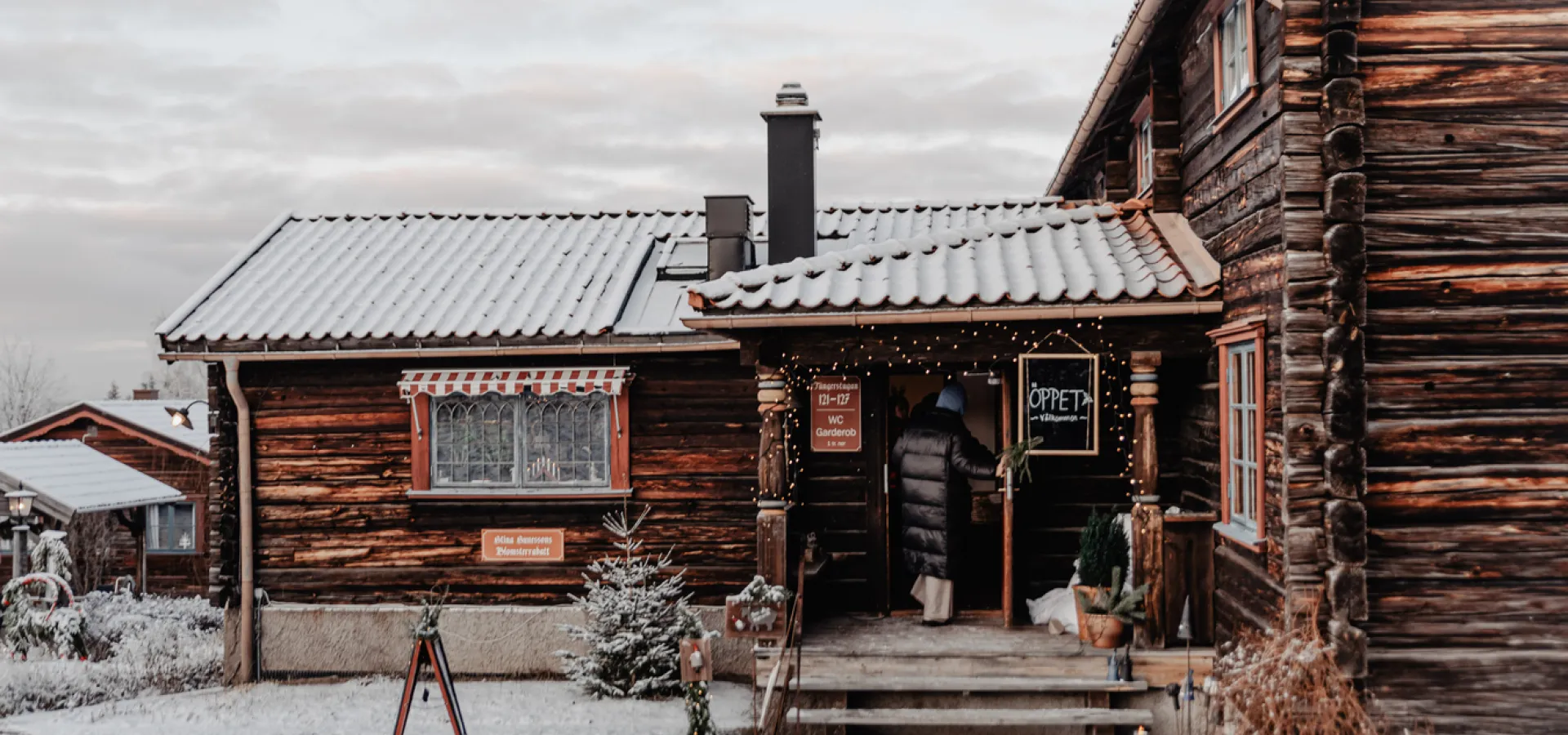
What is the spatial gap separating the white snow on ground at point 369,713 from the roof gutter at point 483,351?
318cm

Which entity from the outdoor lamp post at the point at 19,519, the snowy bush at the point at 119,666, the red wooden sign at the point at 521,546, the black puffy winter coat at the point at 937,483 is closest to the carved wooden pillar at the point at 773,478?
the black puffy winter coat at the point at 937,483

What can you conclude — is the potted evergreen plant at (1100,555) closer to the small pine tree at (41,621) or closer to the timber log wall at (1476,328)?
the timber log wall at (1476,328)

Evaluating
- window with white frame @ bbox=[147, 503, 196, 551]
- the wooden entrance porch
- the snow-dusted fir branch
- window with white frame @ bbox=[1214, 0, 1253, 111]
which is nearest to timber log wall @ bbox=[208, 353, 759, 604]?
the snow-dusted fir branch

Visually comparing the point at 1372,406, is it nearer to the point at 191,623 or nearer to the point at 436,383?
→ the point at 436,383

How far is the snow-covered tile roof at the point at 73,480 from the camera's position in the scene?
58.9 feet

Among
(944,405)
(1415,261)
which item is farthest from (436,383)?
(1415,261)

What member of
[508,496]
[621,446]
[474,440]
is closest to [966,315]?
[621,446]

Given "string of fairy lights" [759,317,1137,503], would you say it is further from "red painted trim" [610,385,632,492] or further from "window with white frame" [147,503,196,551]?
"window with white frame" [147,503,196,551]

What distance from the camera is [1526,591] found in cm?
733

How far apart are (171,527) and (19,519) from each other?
528 cm

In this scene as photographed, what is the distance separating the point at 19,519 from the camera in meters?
17.7

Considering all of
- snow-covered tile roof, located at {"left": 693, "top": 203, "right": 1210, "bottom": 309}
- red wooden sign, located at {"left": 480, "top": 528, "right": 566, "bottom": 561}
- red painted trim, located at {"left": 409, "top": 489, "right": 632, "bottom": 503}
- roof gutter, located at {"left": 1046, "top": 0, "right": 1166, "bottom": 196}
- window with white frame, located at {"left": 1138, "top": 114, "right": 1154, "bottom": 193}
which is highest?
roof gutter, located at {"left": 1046, "top": 0, "right": 1166, "bottom": 196}

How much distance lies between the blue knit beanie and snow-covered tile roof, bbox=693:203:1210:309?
1.03 meters

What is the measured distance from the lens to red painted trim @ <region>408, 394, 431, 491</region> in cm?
1173
